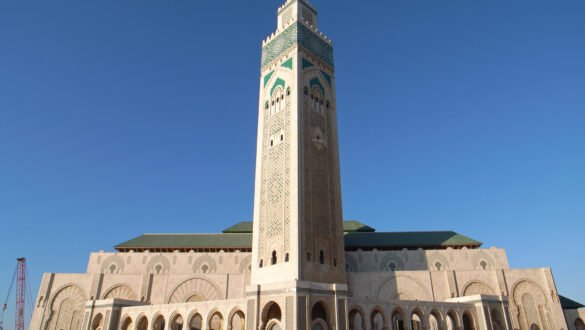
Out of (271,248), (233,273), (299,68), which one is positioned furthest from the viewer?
(233,273)

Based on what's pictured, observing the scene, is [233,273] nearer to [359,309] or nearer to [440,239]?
[359,309]

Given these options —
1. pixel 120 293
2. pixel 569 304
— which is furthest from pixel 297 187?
pixel 569 304

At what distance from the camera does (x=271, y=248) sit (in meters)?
20.5

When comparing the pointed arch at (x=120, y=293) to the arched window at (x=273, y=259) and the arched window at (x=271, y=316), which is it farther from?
the arched window at (x=271, y=316)

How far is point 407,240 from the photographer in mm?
33000

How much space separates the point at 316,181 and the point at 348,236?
44.7 ft

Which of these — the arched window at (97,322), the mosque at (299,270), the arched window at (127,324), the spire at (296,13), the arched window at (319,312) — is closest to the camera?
the arched window at (319,312)

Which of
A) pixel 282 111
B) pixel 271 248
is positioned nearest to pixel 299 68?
pixel 282 111

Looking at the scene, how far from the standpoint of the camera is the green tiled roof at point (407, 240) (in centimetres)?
3231

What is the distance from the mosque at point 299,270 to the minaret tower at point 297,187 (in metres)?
0.08

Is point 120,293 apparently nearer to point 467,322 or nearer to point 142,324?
point 142,324

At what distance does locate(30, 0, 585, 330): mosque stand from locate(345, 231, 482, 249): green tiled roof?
90 mm

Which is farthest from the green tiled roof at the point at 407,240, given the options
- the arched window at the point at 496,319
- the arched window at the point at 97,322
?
the arched window at the point at 97,322

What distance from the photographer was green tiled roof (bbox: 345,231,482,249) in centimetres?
3231
